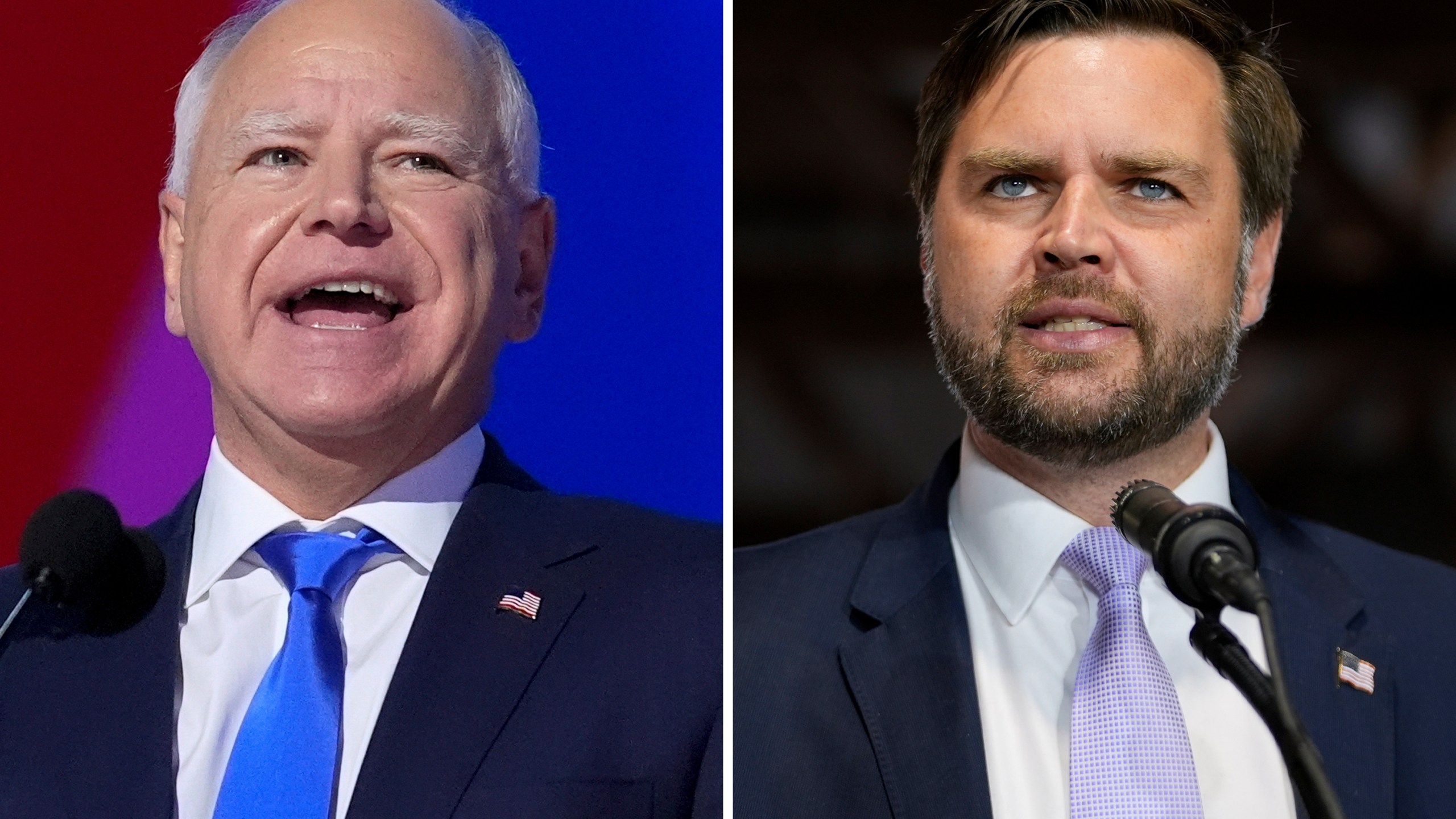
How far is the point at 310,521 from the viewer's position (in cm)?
214

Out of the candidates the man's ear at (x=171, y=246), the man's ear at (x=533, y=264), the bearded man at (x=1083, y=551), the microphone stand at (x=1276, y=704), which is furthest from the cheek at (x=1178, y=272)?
the man's ear at (x=171, y=246)

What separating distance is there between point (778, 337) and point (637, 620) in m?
0.79

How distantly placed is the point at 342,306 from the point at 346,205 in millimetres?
148

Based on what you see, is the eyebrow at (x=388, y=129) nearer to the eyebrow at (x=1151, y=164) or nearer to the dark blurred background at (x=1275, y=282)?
the dark blurred background at (x=1275, y=282)

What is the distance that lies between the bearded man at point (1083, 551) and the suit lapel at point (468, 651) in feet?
1.30

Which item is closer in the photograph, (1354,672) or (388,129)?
(388,129)

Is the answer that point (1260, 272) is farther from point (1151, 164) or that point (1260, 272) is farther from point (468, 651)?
point (468, 651)

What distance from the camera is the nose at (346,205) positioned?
2.12 m

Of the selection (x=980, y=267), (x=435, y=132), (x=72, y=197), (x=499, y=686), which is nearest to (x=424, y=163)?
(x=435, y=132)

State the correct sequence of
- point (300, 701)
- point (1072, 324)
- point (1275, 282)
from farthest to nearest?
point (1275, 282), point (1072, 324), point (300, 701)

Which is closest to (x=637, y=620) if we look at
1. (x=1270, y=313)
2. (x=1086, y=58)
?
(x=1086, y=58)

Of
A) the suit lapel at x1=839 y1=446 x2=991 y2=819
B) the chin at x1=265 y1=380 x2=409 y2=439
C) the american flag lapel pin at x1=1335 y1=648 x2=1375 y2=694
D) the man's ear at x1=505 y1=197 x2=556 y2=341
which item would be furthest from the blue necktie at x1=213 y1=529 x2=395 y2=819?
the american flag lapel pin at x1=1335 y1=648 x2=1375 y2=694

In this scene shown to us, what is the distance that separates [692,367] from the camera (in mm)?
2451

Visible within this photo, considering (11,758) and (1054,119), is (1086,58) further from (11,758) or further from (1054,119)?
(11,758)
